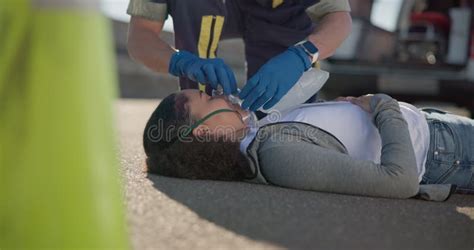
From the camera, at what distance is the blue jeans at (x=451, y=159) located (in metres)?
2.82

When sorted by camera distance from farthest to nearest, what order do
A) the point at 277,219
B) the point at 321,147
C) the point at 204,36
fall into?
the point at 204,36 < the point at 321,147 < the point at 277,219

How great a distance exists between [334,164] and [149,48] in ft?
4.00

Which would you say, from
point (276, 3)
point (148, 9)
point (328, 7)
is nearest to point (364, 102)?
point (328, 7)

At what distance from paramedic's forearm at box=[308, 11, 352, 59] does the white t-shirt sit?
1.31 ft

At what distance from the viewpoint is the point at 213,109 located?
2746 millimetres

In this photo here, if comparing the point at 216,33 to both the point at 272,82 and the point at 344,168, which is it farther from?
the point at 344,168

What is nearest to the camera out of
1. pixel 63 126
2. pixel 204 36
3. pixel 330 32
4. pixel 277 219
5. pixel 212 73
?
pixel 63 126

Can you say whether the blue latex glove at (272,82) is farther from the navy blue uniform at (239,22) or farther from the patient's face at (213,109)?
the navy blue uniform at (239,22)

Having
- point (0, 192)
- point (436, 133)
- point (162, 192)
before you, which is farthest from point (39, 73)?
point (436, 133)

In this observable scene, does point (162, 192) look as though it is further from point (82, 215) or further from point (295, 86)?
point (82, 215)

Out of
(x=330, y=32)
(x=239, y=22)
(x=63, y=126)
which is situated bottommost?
(x=239, y=22)

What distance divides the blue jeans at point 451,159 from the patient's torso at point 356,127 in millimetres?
38

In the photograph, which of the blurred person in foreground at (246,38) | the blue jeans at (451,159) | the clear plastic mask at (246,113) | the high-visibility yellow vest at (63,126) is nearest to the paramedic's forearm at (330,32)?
the blurred person in foreground at (246,38)

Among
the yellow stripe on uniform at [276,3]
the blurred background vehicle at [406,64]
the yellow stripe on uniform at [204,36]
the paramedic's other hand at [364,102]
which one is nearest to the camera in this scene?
the paramedic's other hand at [364,102]
